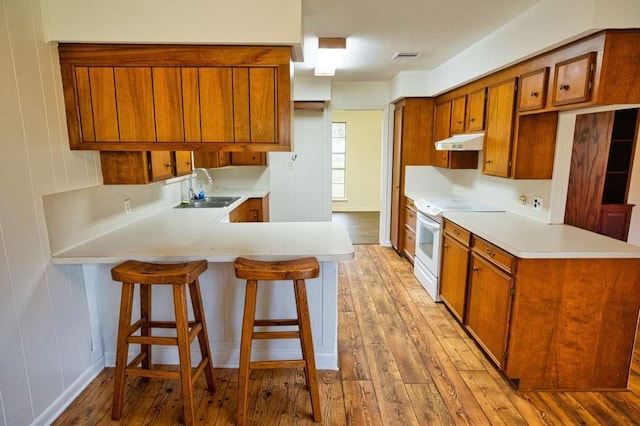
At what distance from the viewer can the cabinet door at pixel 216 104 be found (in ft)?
6.80

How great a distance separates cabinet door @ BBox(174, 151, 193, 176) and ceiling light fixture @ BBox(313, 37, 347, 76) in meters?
1.53

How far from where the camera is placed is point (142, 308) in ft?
7.28

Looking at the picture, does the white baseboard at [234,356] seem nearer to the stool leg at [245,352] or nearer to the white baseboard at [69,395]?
the white baseboard at [69,395]

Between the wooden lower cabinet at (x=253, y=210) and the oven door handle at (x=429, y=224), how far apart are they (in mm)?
2020

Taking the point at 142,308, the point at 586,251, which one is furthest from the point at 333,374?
the point at 586,251

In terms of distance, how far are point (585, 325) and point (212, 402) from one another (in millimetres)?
2293

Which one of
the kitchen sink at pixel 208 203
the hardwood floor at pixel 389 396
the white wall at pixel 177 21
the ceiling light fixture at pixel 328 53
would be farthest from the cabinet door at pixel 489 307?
the kitchen sink at pixel 208 203

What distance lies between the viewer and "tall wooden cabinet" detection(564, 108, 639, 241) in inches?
117

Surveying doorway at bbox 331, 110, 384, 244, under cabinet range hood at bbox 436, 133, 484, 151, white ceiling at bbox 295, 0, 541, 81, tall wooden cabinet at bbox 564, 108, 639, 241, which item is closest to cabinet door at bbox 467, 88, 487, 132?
under cabinet range hood at bbox 436, 133, 484, 151

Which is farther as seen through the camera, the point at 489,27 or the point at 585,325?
the point at 489,27

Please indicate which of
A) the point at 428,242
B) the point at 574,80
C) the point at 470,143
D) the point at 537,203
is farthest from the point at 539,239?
the point at 428,242

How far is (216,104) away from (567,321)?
8.09 ft

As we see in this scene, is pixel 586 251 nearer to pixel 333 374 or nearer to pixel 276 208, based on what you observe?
pixel 333 374

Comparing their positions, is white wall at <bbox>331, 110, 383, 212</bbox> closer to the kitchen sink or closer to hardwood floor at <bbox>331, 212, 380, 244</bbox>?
hardwood floor at <bbox>331, 212, 380, 244</bbox>
